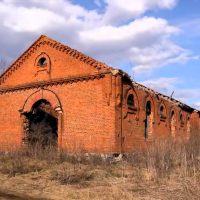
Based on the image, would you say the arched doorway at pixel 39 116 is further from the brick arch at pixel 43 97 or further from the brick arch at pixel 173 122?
the brick arch at pixel 173 122

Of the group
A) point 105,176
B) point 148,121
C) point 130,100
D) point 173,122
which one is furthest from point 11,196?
point 173,122

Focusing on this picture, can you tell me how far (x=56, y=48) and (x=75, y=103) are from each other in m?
4.08

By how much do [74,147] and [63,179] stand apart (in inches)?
275

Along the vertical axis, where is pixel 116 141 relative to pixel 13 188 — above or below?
above

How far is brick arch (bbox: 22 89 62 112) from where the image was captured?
18.7 metres

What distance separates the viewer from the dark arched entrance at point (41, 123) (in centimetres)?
1995

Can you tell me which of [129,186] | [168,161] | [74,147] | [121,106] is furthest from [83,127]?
[129,186]

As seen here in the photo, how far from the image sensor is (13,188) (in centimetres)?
962

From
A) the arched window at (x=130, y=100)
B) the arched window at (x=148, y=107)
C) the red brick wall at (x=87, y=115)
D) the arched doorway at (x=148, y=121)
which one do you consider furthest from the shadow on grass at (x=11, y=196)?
the arched window at (x=148, y=107)

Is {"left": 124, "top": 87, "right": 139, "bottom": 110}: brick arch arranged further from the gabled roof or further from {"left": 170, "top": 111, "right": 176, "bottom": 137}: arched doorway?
{"left": 170, "top": 111, "right": 176, "bottom": 137}: arched doorway

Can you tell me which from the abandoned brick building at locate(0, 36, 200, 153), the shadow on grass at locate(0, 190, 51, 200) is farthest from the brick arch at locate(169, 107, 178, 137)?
the shadow on grass at locate(0, 190, 51, 200)

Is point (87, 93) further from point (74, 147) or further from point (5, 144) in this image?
point (5, 144)

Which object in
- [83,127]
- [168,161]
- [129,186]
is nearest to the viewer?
[129,186]

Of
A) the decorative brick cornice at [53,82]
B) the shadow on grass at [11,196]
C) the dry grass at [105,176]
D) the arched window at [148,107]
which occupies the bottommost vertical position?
the shadow on grass at [11,196]
